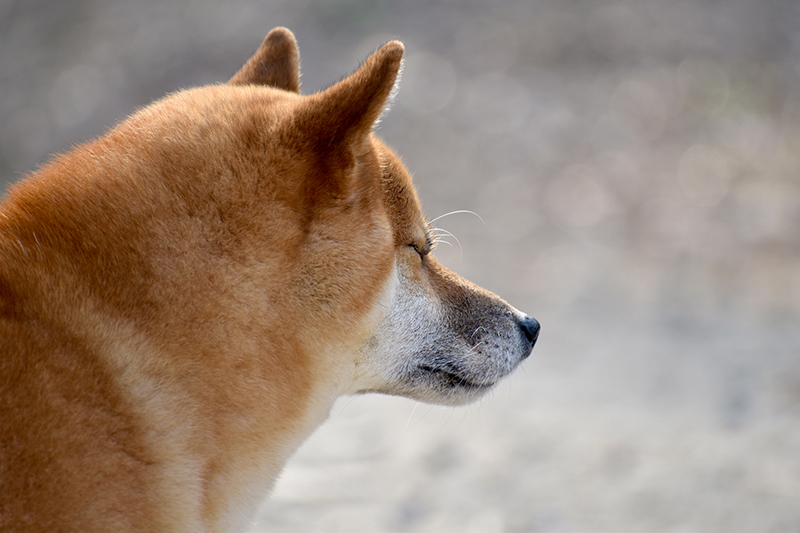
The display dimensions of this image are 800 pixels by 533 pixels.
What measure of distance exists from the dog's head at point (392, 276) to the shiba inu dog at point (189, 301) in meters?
0.01

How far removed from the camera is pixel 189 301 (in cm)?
196

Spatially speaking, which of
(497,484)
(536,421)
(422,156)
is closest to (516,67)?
(422,156)

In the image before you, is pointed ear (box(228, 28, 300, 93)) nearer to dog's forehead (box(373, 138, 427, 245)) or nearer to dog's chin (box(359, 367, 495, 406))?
dog's forehead (box(373, 138, 427, 245))

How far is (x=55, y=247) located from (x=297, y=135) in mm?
722

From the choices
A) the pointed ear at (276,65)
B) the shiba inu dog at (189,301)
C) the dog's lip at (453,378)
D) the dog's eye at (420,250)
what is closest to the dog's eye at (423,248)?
the dog's eye at (420,250)

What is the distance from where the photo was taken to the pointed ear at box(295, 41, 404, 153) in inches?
83.8

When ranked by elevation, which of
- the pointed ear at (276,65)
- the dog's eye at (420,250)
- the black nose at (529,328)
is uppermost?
the pointed ear at (276,65)

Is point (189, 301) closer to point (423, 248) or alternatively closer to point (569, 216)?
point (423, 248)

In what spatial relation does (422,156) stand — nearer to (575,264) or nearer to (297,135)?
(575,264)

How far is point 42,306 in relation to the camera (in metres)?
1.85

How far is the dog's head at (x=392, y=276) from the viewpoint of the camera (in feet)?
7.04

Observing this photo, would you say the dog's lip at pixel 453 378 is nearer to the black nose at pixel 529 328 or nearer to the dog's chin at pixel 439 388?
the dog's chin at pixel 439 388

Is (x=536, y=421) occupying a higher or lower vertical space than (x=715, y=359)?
lower

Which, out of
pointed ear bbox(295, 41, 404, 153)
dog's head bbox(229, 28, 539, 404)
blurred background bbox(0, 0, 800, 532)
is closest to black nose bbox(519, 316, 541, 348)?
dog's head bbox(229, 28, 539, 404)
